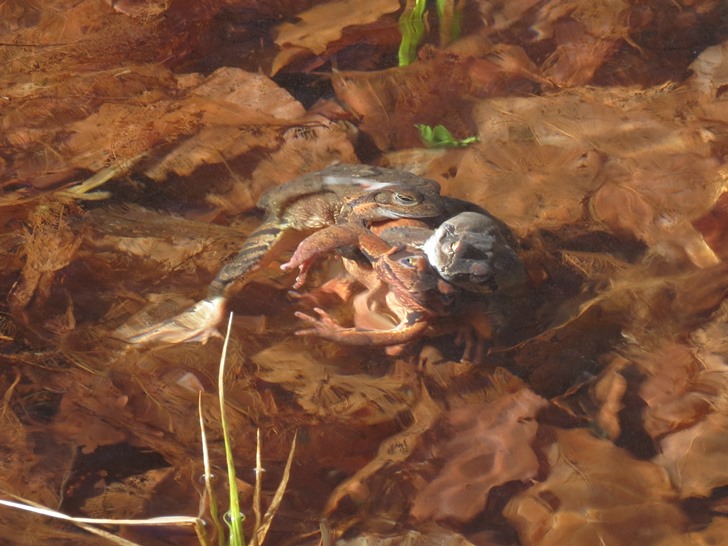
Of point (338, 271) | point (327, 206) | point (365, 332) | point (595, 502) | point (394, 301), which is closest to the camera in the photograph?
point (595, 502)

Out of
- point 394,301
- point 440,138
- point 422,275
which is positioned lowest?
point 394,301

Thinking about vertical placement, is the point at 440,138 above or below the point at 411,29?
below

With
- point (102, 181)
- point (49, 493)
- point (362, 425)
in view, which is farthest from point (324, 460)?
point (102, 181)

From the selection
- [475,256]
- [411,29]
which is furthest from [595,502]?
[411,29]

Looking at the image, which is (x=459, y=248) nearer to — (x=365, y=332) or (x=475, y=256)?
(x=475, y=256)

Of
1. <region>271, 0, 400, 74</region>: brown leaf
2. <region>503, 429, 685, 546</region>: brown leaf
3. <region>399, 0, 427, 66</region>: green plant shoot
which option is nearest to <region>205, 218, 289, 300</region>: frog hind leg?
<region>271, 0, 400, 74</region>: brown leaf

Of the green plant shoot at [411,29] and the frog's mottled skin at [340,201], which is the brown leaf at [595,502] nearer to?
the frog's mottled skin at [340,201]

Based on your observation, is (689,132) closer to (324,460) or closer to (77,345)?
(324,460)

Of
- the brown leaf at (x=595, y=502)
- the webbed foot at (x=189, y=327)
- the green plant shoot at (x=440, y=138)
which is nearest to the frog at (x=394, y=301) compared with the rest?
the webbed foot at (x=189, y=327)
